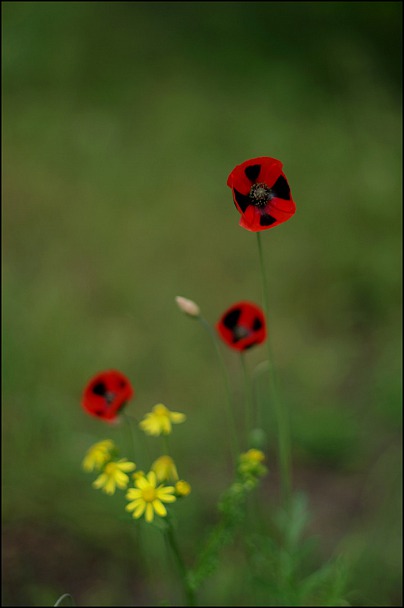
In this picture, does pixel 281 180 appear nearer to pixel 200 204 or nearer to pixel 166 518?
pixel 166 518

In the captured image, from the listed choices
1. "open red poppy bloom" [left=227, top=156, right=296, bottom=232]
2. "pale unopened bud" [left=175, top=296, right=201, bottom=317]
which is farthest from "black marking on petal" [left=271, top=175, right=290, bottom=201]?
"pale unopened bud" [left=175, top=296, right=201, bottom=317]

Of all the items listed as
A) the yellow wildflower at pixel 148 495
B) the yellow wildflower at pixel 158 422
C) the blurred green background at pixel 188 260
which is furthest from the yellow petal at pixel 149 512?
the blurred green background at pixel 188 260

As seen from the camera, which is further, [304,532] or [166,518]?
[304,532]

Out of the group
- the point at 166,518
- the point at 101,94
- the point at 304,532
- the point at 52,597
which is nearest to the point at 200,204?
the point at 101,94

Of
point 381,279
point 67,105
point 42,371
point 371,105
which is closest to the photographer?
point 42,371

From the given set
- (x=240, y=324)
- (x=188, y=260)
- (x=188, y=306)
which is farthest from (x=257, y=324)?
(x=188, y=260)

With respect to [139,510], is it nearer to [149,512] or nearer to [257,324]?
[149,512]
